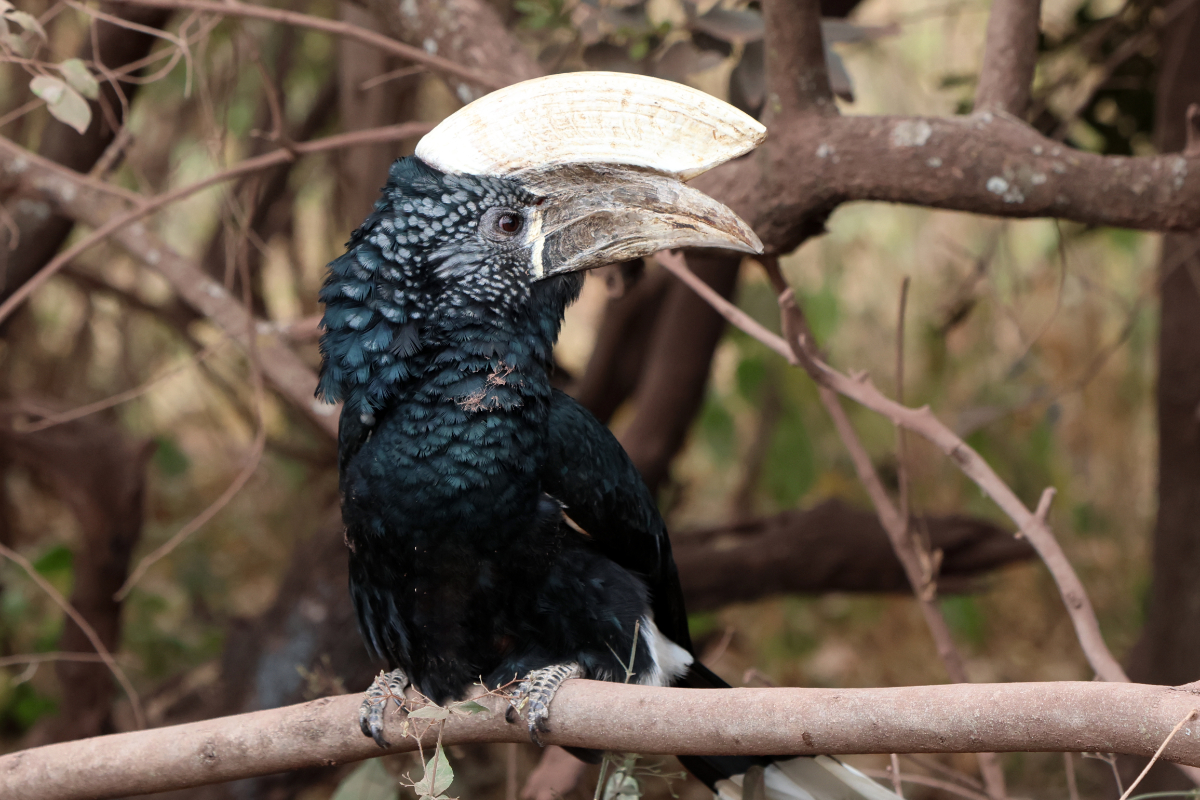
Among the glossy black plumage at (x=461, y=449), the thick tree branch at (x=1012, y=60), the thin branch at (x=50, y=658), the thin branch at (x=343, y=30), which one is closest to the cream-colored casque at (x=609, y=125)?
the glossy black plumage at (x=461, y=449)

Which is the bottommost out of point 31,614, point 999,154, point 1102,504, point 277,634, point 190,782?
point 1102,504

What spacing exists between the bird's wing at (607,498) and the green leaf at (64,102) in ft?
2.90

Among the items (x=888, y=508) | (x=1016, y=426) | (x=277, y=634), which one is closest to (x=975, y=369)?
(x=1016, y=426)

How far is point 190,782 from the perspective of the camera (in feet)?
5.32

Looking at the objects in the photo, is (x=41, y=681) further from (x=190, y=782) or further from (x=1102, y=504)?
(x=1102, y=504)

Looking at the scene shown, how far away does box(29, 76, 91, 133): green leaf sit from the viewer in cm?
177

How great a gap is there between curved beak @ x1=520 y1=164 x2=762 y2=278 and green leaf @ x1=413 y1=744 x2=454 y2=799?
72 centimetres

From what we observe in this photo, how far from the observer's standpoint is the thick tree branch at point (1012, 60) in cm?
202

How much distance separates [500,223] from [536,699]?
71cm

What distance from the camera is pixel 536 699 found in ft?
5.31

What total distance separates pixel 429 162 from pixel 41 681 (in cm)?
302

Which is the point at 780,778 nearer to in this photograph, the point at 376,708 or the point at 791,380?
the point at 376,708

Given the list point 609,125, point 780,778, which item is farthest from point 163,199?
point 780,778

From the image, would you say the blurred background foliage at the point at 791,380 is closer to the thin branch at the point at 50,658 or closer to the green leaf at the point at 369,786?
the thin branch at the point at 50,658
